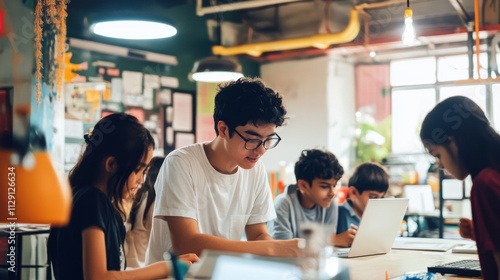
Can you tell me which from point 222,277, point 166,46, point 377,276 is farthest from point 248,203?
point 166,46

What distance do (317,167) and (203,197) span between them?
110 cm

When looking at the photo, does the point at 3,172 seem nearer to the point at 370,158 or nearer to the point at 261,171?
the point at 261,171

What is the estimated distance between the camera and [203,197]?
2.45 m

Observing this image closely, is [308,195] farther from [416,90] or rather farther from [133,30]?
[416,90]

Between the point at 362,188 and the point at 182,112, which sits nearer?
the point at 362,188

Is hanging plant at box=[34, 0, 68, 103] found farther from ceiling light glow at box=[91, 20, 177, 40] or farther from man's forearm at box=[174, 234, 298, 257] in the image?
man's forearm at box=[174, 234, 298, 257]

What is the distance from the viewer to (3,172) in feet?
8.02

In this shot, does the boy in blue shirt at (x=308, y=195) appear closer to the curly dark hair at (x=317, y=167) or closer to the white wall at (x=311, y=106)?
the curly dark hair at (x=317, y=167)

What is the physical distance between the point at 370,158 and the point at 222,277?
776 cm

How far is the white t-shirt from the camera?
2369 mm

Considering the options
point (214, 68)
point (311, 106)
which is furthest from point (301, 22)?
point (214, 68)

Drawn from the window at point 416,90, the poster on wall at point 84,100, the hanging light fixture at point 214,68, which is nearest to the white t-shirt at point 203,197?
the hanging light fixture at point 214,68

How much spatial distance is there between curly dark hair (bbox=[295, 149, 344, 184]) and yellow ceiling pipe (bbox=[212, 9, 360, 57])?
393cm

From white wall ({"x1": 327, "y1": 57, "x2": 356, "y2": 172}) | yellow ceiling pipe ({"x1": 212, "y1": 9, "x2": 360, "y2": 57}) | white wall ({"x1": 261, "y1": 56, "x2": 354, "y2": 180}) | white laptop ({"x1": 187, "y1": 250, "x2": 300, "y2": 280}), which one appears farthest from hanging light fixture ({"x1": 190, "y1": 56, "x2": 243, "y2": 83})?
white laptop ({"x1": 187, "y1": 250, "x2": 300, "y2": 280})
